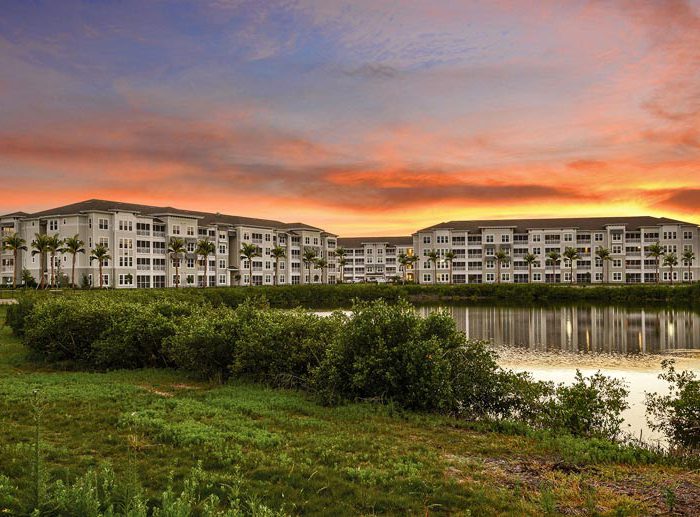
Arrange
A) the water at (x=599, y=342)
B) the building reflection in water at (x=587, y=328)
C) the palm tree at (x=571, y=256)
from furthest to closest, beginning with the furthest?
the palm tree at (x=571, y=256)
the building reflection in water at (x=587, y=328)
the water at (x=599, y=342)

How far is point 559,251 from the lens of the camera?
5413 inches

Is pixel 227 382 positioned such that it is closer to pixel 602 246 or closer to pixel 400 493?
pixel 400 493

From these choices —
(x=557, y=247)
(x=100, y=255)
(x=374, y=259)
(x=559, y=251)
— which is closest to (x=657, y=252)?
(x=559, y=251)

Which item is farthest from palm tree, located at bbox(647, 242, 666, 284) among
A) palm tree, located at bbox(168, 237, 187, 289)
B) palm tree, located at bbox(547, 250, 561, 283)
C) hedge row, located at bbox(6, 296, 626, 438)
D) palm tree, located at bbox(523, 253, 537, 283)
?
hedge row, located at bbox(6, 296, 626, 438)

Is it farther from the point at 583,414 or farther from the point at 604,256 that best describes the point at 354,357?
the point at 604,256

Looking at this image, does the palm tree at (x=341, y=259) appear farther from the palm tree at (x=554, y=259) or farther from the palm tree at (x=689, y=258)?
the palm tree at (x=689, y=258)

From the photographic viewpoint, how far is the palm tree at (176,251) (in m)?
102

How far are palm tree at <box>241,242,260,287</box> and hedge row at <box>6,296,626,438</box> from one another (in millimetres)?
90721

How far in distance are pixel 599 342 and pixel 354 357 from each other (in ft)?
106

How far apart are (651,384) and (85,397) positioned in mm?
Result: 24046

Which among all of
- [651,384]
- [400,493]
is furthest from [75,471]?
[651,384]

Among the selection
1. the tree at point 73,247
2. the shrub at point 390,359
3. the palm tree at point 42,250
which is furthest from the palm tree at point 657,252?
the shrub at point 390,359

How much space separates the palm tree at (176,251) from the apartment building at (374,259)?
7569cm

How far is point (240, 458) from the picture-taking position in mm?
11023
